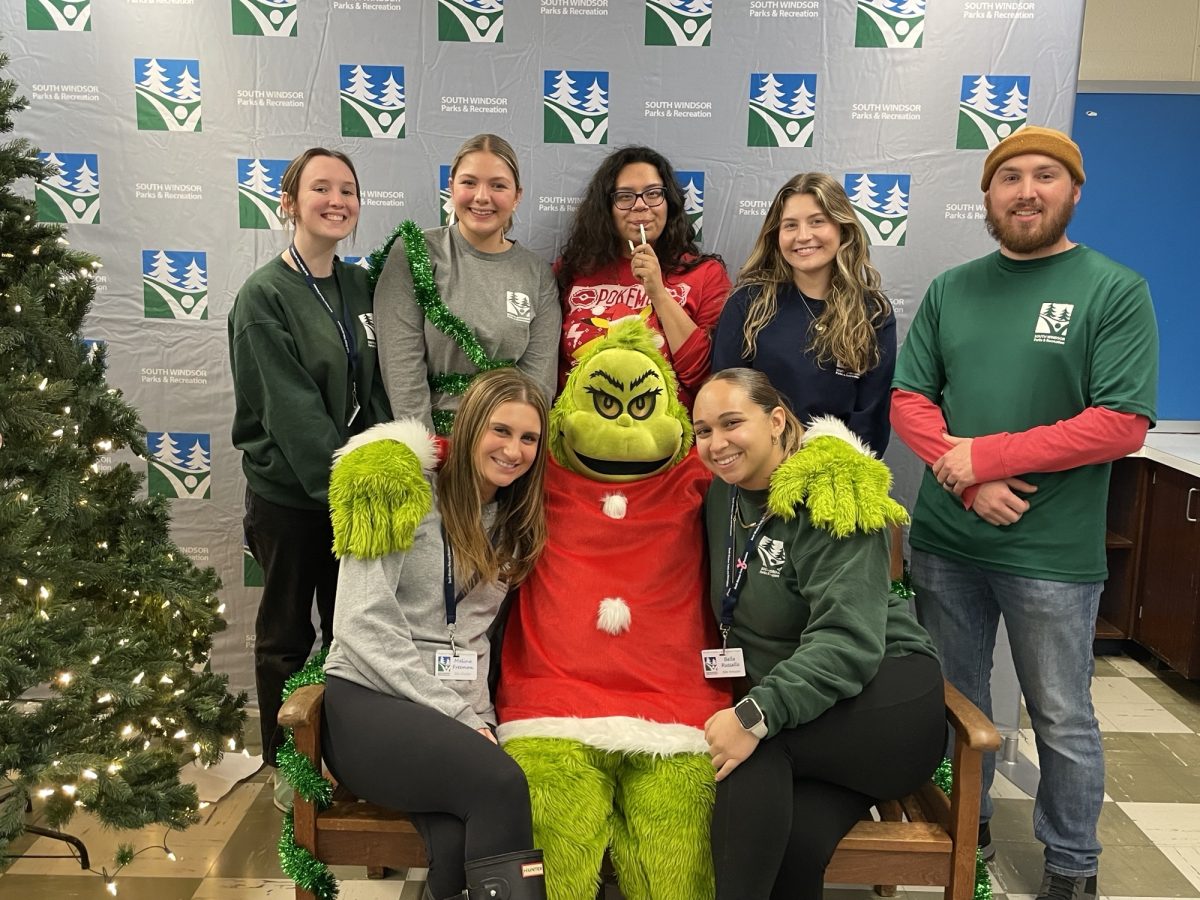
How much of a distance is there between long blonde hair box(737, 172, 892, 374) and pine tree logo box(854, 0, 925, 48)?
0.72 m

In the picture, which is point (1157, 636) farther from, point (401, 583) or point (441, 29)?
point (441, 29)

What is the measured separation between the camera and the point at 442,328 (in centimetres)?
242

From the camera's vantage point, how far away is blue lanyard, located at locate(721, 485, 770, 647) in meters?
2.01

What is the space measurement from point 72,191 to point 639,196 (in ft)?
6.06

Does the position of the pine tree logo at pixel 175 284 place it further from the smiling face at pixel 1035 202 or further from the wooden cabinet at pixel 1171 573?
the wooden cabinet at pixel 1171 573

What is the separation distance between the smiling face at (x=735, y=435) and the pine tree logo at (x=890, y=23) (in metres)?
1.52

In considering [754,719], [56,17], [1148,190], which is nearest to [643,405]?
[754,719]

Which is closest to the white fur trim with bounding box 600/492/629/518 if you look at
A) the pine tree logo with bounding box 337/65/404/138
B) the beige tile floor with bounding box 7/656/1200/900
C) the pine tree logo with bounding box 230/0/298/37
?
the beige tile floor with bounding box 7/656/1200/900

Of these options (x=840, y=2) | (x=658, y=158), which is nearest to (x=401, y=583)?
(x=658, y=158)

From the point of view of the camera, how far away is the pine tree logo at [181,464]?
3.13 m

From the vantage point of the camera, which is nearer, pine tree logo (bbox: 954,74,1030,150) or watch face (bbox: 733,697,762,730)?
watch face (bbox: 733,697,762,730)

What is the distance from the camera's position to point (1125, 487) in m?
3.87

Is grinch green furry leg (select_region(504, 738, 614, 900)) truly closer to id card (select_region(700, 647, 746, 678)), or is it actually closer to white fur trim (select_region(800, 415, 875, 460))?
id card (select_region(700, 647, 746, 678))

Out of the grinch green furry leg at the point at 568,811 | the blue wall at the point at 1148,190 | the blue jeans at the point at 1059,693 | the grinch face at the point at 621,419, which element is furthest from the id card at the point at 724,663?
the blue wall at the point at 1148,190
